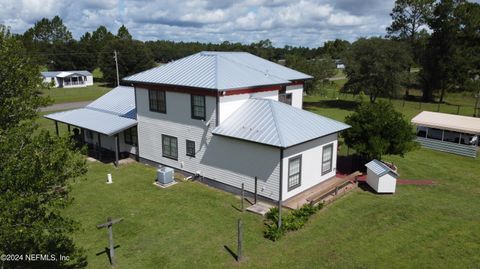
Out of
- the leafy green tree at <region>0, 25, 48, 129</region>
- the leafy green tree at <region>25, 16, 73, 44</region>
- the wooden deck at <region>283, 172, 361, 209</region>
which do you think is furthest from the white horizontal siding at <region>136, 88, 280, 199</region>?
the leafy green tree at <region>25, 16, 73, 44</region>

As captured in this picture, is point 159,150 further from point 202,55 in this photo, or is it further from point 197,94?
point 202,55

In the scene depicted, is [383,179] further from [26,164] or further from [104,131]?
[104,131]

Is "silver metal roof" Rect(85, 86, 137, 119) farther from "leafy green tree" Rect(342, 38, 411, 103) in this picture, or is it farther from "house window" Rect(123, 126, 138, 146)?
"leafy green tree" Rect(342, 38, 411, 103)

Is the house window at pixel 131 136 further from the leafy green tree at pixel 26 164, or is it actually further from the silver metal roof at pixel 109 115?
the leafy green tree at pixel 26 164

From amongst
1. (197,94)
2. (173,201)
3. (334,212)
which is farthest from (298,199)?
(197,94)

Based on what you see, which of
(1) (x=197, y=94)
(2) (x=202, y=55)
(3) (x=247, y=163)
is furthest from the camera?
(2) (x=202, y=55)

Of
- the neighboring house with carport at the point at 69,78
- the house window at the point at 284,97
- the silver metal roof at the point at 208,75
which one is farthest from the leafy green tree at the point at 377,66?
the neighboring house with carport at the point at 69,78
